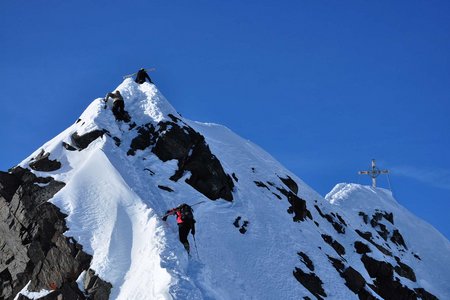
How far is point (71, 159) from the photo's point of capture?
29141 mm

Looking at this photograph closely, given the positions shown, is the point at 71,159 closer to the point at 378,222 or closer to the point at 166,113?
the point at 166,113

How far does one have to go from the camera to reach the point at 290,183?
42.0 m

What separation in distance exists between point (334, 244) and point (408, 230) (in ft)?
76.5

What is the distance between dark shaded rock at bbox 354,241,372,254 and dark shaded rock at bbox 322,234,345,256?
83.2 inches

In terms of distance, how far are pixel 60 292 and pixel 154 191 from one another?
307 inches

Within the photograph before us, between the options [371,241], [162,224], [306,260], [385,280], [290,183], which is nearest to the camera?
[162,224]

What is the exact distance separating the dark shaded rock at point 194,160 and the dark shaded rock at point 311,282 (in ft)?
19.8

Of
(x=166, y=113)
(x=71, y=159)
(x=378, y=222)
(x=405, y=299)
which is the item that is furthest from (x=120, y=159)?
(x=378, y=222)

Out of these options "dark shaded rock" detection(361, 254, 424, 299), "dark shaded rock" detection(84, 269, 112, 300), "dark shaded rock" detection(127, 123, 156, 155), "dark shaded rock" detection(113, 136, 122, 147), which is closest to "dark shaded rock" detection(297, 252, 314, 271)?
"dark shaded rock" detection(361, 254, 424, 299)

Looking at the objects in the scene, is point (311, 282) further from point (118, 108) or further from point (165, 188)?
point (118, 108)

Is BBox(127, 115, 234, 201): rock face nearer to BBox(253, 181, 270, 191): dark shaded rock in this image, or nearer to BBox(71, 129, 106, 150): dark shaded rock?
BBox(71, 129, 106, 150): dark shaded rock

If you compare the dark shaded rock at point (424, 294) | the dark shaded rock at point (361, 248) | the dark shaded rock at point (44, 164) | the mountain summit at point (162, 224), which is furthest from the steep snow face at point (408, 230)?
the dark shaded rock at point (44, 164)

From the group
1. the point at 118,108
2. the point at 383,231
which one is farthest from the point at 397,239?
the point at 118,108

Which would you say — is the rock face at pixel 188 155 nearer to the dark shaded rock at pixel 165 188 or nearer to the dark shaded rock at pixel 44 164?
the dark shaded rock at pixel 165 188
